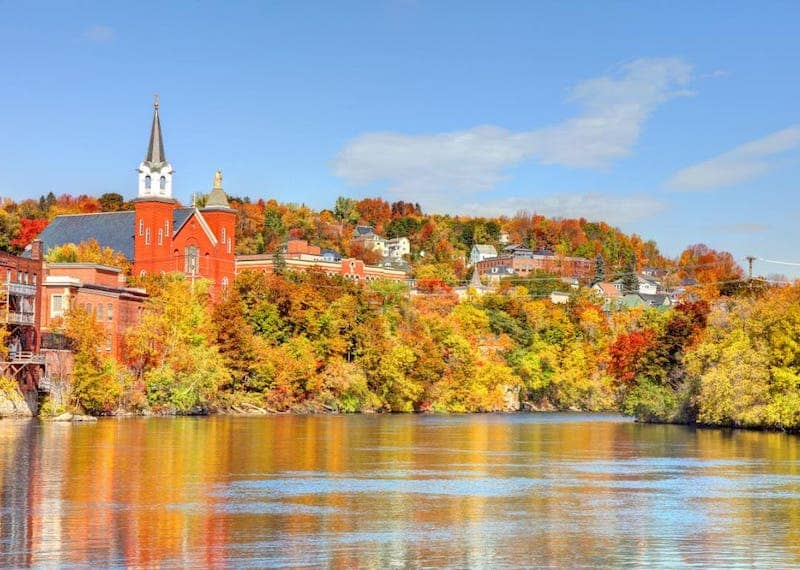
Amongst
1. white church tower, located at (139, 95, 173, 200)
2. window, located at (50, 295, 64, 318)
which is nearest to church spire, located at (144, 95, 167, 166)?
→ white church tower, located at (139, 95, 173, 200)

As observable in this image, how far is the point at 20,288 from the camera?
76688mm

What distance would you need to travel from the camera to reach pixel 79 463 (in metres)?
42.3

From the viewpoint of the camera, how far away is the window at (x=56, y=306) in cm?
8119

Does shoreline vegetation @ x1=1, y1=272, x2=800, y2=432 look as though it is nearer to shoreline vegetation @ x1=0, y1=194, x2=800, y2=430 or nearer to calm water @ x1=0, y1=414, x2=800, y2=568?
shoreline vegetation @ x1=0, y1=194, x2=800, y2=430

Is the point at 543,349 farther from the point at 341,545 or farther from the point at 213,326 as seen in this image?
the point at 341,545

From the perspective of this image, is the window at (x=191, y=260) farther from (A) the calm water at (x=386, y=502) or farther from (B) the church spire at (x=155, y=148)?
(A) the calm water at (x=386, y=502)

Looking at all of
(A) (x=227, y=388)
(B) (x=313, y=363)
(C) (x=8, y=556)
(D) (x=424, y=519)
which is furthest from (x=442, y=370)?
(C) (x=8, y=556)

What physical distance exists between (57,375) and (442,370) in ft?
143

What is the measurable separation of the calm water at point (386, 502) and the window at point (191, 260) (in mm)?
57534

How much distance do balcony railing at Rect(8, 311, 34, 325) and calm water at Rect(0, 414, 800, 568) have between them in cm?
1529

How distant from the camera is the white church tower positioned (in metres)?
115

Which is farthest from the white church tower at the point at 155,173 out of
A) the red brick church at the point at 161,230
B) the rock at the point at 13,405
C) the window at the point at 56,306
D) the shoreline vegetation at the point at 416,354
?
the rock at the point at 13,405

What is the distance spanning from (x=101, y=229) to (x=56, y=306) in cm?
4007

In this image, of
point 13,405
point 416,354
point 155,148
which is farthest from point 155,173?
point 13,405
